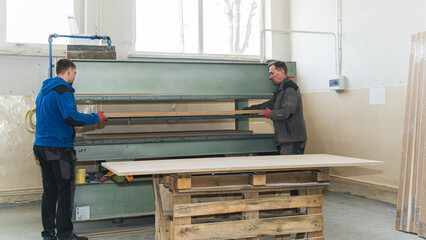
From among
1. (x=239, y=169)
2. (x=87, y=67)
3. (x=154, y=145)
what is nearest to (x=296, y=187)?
(x=239, y=169)

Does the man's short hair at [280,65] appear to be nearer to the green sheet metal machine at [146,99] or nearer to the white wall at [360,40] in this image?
the green sheet metal machine at [146,99]

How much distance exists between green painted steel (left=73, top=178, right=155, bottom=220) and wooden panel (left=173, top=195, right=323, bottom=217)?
1.23m

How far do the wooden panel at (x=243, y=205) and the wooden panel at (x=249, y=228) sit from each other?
86 millimetres

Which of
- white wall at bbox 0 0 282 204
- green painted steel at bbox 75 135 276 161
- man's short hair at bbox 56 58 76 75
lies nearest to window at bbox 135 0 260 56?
white wall at bbox 0 0 282 204

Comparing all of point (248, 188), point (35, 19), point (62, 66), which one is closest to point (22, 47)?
point (35, 19)

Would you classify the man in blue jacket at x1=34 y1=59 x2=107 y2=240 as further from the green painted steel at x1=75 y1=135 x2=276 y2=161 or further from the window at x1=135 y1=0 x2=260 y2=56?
the window at x1=135 y1=0 x2=260 y2=56

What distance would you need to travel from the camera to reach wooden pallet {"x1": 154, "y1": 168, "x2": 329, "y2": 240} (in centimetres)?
271

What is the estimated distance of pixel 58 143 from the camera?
130 inches

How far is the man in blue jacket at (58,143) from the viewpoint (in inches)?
128

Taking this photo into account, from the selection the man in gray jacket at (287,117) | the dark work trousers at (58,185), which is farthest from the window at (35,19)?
the man in gray jacket at (287,117)

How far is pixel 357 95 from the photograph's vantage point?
505 cm

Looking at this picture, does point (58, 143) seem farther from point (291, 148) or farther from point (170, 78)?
point (291, 148)

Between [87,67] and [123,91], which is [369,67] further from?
[87,67]

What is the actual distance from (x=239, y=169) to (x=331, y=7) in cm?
366
